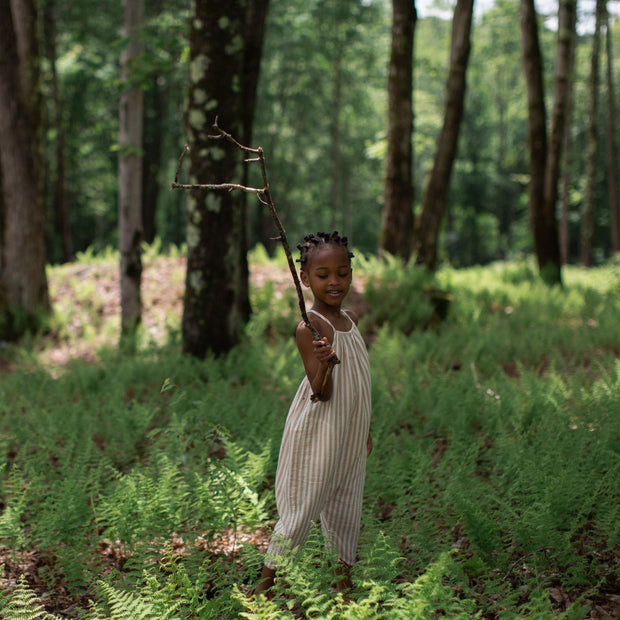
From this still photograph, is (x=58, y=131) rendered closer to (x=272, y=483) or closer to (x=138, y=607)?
(x=272, y=483)

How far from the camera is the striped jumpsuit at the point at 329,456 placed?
2885 mm

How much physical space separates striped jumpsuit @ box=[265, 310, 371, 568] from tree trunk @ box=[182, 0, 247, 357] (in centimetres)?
425

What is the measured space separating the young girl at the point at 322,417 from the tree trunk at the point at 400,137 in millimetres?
8217

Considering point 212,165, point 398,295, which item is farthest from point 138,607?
point 398,295

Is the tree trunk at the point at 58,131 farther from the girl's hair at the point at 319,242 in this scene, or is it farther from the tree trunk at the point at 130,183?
the girl's hair at the point at 319,242

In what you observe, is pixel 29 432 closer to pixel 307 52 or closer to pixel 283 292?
pixel 283 292

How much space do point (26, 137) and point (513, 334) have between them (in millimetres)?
8128

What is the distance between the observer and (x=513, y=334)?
8.18m

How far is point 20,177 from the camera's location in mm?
9766

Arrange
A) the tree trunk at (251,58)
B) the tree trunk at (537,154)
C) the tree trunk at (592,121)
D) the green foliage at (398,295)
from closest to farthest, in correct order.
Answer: the tree trunk at (251,58), the green foliage at (398,295), the tree trunk at (537,154), the tree trunk at (592,121)

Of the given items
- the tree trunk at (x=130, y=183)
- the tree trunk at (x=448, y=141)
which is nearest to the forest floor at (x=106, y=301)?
the tree trunk at (x=130, y=183)

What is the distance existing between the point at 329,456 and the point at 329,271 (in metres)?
0.88

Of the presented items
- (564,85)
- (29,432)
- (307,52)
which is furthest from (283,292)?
(307,52)

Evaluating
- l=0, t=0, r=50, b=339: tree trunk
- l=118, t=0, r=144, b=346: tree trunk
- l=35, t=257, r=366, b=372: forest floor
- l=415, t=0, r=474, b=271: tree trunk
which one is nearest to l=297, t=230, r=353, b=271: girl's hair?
l=35, t=257, r=366, b=372: forest floor
